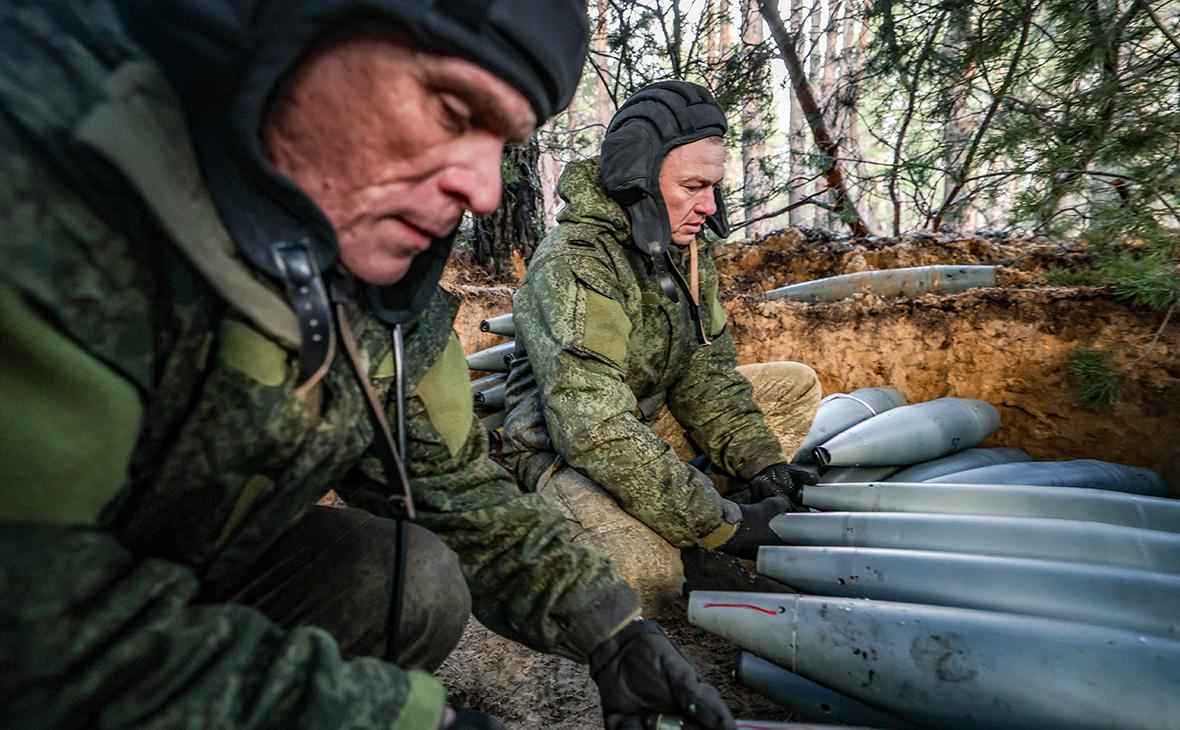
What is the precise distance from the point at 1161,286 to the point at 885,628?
8.36 feet

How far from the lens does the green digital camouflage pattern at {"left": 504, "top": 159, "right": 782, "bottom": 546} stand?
2217 millimetres

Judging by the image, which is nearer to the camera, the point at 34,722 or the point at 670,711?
the point at 34,722

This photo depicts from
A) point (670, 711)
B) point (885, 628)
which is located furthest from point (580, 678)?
point (885, 628)

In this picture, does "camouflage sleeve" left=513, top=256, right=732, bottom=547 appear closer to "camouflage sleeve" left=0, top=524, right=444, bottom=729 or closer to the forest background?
"camouflage sleeve" left=0, top=524, right=444, bottom=729

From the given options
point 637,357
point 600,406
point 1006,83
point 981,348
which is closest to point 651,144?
point 637,357

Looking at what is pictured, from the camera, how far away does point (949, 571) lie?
204 centimetres

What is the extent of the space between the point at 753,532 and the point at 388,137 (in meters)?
2.12

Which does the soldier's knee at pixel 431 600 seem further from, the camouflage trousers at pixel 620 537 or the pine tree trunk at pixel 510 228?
the pine tree trunk at pixel 510 228

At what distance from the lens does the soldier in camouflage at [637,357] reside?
2232 mm

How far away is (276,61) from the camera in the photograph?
2.71ft

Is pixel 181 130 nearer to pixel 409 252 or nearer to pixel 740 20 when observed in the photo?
pixel 409 252

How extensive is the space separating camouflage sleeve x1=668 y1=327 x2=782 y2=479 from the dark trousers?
1695 mm

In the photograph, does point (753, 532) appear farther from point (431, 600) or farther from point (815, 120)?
point (815, 120)

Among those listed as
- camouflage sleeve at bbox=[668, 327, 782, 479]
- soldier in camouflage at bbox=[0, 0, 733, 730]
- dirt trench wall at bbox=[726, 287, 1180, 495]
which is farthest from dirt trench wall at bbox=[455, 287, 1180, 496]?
soldier in camouflage at bbox=[0, 0, 733, 730]
